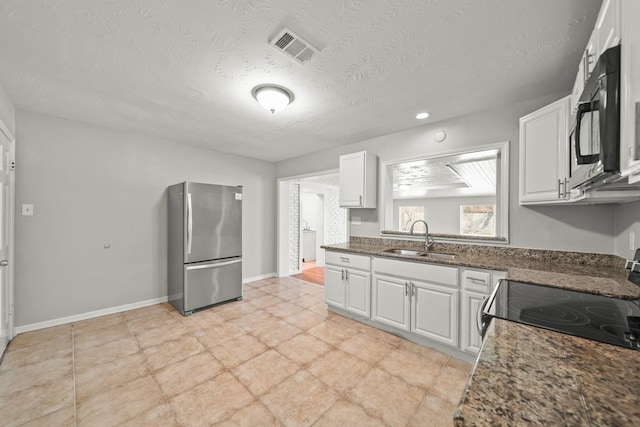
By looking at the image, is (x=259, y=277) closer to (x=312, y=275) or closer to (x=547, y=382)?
(x=312, y=275)

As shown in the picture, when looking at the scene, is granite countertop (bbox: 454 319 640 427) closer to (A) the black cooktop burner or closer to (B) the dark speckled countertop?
(B) the dark speckled countertop

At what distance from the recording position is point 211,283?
347 centimetres

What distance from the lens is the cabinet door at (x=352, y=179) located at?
3.41m

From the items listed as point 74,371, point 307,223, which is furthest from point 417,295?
point 307,223

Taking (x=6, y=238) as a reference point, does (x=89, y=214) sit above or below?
above

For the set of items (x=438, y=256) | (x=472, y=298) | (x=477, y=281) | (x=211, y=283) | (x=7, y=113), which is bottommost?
(x=211, y=283)

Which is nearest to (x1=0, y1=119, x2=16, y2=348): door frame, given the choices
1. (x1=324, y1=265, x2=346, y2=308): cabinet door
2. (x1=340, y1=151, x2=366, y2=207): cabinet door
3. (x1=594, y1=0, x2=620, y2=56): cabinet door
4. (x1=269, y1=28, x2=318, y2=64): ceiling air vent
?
(x1=269, y1=28, x2=318, y2=64): ceiling air vent

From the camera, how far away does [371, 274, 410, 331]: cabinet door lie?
2631 millimetres

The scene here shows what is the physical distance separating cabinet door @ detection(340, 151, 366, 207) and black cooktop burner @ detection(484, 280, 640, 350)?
6.83 ft

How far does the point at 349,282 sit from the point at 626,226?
93.9 inches

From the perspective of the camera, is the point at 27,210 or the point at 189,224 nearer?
the point at 27,210

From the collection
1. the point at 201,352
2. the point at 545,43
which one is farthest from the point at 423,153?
the point at 201,352

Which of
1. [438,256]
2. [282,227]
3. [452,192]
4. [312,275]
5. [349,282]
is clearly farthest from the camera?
[452,192]

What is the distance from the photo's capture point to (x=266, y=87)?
2.26 meters
